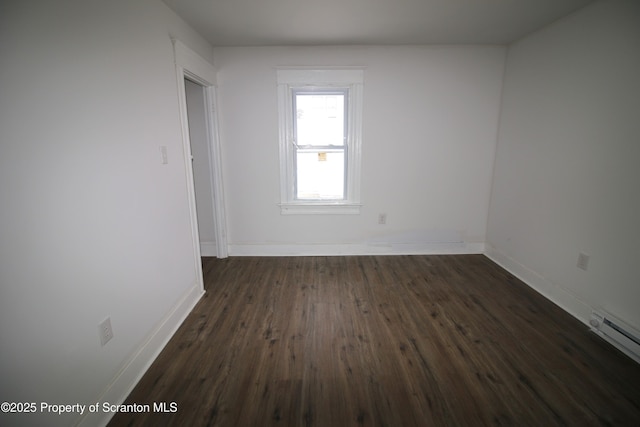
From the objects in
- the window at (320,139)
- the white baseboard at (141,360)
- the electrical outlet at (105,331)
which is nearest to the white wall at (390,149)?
the window at (320,139)

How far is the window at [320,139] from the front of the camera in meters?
3.26

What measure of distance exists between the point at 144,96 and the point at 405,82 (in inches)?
108

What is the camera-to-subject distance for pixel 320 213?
11.8ft

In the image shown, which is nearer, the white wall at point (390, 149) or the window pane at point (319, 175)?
the white wall at point (390, 149)

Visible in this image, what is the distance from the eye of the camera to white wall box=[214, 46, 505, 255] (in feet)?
10.6

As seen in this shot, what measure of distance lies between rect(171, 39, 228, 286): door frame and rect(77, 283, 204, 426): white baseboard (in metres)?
0.44

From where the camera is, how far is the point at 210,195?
3541 mm

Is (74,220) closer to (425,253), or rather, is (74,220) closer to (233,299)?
(233,299)

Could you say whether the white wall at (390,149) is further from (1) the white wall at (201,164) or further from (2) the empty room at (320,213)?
(1) the white wall at (201,164)

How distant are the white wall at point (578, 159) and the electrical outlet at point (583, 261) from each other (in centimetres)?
4

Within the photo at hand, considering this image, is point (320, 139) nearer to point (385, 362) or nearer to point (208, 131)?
point (208, 131)

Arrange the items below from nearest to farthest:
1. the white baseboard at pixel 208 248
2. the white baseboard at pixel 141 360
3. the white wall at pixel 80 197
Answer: the white wall at pixel 80 197 < the white baseboard at pixel 141 360 < the white baseboard at pixel 208 248

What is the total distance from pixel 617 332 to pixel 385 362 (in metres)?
1.68

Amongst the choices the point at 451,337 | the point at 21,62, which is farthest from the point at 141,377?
the point at 451,337
